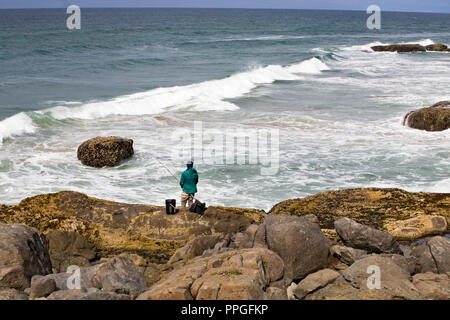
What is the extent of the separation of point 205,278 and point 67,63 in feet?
132

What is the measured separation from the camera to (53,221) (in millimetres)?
9047

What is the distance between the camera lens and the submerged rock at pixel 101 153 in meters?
15.1

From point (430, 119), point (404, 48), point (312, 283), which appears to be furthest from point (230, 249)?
point (404, 48)

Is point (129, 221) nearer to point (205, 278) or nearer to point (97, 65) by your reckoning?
point (205, 278)

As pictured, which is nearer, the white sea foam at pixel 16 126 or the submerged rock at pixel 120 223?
the submerged rock at pixel 120 223

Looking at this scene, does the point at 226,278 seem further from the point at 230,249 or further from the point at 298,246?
the point at 298,246

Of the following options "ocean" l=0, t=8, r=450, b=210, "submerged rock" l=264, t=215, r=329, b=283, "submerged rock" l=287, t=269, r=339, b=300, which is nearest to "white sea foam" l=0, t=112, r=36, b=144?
"ocean" l=0, t=8, r=450, b=210

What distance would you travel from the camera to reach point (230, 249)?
7824 millimetres

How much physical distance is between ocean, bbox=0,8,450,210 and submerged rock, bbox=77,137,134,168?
0.89ft

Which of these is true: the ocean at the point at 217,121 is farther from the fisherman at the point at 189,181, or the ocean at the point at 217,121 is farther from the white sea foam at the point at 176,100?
the fisherman at the point at 189,181

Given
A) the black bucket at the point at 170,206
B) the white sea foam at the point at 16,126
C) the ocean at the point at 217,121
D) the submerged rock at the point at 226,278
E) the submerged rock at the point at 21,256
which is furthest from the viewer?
the white sea foam at the point at 16,126

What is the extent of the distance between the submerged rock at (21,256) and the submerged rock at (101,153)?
7093mm

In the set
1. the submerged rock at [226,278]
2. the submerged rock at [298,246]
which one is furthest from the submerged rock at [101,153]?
the submerged rock at [226,278]
